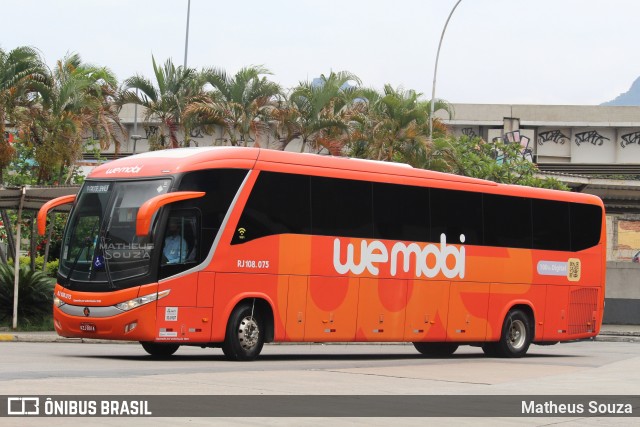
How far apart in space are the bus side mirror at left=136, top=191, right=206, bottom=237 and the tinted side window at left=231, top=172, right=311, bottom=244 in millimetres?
992

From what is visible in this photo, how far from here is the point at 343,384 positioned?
15.2 metres

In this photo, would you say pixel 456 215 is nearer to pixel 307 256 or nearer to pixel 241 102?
pixel 307 256

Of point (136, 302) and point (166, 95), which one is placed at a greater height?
point (166, 95)

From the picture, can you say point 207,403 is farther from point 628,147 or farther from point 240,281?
point 628,147

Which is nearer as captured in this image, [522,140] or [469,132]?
[522,140]

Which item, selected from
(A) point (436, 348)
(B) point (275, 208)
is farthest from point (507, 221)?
(B) point (275, 208)

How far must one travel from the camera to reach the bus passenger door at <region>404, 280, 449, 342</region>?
22703 mm

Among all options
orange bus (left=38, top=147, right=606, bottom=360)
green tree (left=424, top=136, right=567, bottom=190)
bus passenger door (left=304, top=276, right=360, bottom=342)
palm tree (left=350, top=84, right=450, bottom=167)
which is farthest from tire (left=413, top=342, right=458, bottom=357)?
green tree (left=424, top=136, right=567, bottom=190)

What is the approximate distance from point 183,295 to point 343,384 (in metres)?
4.41

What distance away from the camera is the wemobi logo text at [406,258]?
21.4 m

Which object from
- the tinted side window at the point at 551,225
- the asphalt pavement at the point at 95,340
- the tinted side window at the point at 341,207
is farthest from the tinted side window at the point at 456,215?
the asphalt pavement at the point at 95,340

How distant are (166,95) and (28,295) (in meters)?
8.74

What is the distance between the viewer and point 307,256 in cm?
2064

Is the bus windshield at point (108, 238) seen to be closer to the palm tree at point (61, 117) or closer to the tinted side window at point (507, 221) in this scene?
the tinted side window at point (507, 221)
